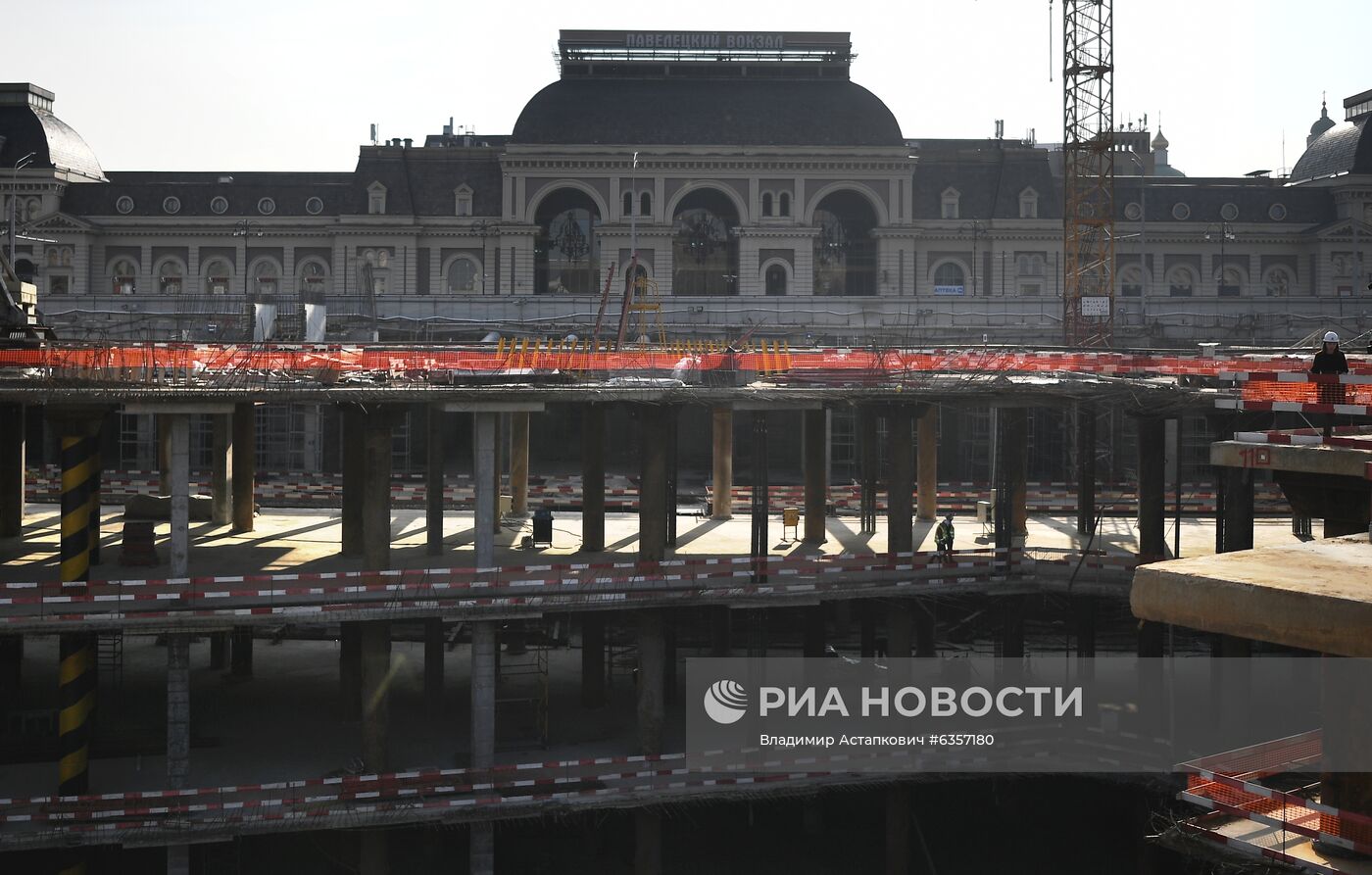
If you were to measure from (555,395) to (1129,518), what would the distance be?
2614cm

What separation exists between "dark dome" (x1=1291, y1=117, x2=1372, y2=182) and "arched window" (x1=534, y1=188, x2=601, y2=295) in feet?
168

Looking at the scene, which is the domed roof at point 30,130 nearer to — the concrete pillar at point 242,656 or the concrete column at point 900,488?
the concrete pillar at point 242,656

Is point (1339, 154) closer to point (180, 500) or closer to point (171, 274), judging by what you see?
point (171, 274)

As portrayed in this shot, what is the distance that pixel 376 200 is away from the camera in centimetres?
7931

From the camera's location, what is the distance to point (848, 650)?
39.3 metres

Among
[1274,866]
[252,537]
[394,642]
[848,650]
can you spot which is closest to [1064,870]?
[848,650]

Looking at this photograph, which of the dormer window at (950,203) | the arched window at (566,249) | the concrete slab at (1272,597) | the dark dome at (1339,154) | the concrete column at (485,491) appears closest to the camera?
the concrete slab at (1272,597)

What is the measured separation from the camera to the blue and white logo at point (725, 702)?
31469 mm

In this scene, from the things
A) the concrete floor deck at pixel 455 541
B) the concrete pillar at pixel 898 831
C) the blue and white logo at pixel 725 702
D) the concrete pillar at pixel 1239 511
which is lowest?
the concrete pillar at pixel 898 831

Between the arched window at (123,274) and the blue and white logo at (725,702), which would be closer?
the blue and white logo at (725,702)

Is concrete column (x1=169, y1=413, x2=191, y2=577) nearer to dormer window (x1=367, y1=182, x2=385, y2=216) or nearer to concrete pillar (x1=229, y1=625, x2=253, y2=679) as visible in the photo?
concrete pillar (x1=229, y1=625, x2=253, y2=679)

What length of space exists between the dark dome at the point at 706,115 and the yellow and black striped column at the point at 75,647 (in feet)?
175

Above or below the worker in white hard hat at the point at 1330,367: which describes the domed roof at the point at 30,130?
above

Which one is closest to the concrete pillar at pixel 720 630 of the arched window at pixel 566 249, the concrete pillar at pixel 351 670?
the concrete pillar at pixel 351 670
